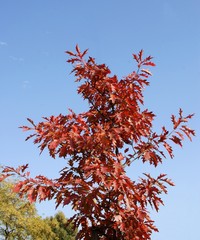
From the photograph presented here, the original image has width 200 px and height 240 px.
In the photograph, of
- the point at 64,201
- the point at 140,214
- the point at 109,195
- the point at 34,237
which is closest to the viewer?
the point at 64,201

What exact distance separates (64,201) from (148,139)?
6.98 ft

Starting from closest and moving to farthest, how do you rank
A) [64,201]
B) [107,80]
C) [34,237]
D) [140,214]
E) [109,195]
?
[64,201], [140,214], [109,195], [107,80], [34,237]

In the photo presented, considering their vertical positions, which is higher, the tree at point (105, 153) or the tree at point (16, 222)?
the tree at point (16, 222)

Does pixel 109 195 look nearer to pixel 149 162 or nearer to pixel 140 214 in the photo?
pixel 140 214

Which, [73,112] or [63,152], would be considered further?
[73,112]

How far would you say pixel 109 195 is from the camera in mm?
5844

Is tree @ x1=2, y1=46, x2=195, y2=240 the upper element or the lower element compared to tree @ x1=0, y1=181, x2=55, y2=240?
lower

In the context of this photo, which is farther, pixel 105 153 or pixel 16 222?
pixel 16 222

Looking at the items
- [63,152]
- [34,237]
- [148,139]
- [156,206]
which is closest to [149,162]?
[148,139]

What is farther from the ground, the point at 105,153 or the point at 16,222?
the point at 16,222

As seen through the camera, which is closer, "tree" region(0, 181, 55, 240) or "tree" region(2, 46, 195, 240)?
"tree" region(2, 46, 195, 240)

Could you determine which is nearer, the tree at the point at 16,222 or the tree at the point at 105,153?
the tree at the point at 105,153

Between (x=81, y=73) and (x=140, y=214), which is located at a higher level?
(x=81, y=73)

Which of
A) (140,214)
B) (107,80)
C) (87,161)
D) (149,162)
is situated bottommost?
(140,214)
